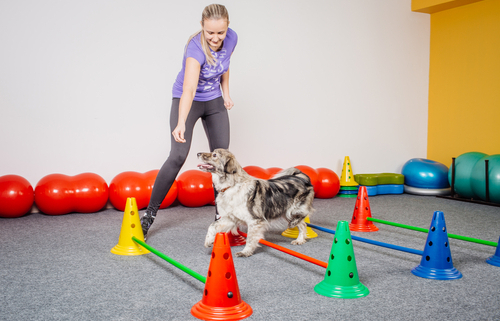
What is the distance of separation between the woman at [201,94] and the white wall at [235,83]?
5.83 feet

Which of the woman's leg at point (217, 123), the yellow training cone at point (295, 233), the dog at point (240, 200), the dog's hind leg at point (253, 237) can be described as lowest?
the yellow training cone at point (295, 233)

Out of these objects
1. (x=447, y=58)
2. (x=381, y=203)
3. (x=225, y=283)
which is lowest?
(x=381, y=203)

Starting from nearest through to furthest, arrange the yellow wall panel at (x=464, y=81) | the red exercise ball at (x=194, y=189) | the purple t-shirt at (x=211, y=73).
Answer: the purple t-shirt at (x=211, y=73), the red exercise ball at (x=194, y=189), the yellow wall panel at (x=464, y=81)

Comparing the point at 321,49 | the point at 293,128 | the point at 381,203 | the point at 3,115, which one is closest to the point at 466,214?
the point at 381,203

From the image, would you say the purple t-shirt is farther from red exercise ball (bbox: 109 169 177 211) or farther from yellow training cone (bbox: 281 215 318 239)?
red exercise ball (bbox: 109 169 177 211)

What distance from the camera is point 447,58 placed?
6074mm

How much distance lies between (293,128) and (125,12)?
2.50m

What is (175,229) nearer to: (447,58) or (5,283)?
(5,283)

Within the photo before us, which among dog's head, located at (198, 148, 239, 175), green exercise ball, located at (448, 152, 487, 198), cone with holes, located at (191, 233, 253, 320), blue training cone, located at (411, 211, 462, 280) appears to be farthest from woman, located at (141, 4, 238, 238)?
green exercise ball, located at (448, 152, 487, 198)

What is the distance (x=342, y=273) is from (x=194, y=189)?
2.66 metres

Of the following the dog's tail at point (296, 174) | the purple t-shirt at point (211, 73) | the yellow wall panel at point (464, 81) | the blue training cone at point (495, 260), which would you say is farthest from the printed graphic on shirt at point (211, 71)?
the yellow wall panel at point (464, 81)

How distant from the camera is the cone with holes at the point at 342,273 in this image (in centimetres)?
182

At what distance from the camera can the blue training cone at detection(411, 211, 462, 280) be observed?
206cm

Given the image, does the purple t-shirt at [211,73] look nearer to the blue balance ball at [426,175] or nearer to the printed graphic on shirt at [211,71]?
the printed graphic on shirt at [211,71]
